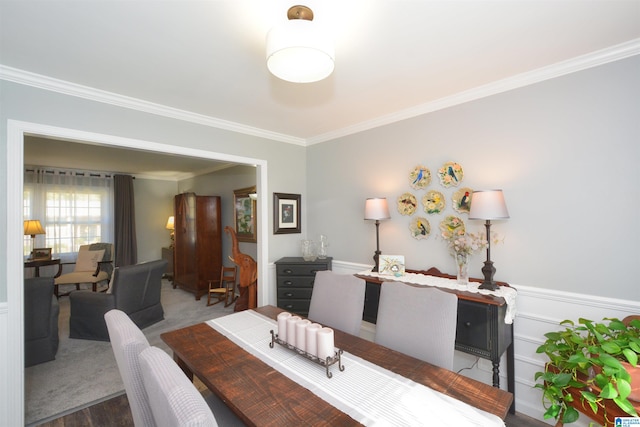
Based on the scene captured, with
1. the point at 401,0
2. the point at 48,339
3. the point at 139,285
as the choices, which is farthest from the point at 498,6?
the point at 48,339

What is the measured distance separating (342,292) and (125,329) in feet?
4.09

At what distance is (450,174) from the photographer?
99.9 inches

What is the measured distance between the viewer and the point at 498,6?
1418 millimetres

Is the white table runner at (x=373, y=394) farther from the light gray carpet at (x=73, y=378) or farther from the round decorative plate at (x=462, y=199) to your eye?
the light gray carpet at (x=73, y=378)

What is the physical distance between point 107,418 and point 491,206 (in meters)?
3.30

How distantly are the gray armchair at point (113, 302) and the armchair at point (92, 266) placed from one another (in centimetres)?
172

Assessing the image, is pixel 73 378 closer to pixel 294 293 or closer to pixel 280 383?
pixel 294 293

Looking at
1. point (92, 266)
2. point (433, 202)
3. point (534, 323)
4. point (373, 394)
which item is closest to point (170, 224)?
point (92, 266)

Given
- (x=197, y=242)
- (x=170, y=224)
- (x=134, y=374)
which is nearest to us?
(x=134, y=374)

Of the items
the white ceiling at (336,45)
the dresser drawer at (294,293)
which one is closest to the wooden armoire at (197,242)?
the dresser drawer at (294,293)

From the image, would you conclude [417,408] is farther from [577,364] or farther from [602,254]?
[602,254]

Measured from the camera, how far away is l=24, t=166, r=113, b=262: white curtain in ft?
17.4

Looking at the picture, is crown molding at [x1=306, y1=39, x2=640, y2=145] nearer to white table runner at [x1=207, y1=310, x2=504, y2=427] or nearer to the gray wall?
the gray wall

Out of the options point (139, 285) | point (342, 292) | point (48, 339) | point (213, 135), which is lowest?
point (48, 339)
